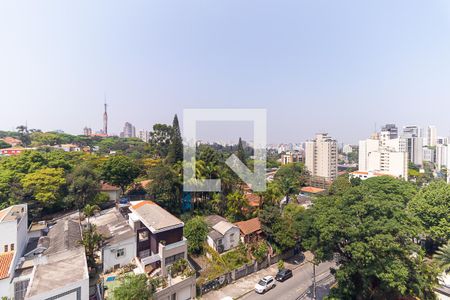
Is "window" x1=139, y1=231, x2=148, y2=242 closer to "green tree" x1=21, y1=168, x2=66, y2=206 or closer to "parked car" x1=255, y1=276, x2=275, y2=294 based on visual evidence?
"parked car" x1=255, y1=276, x2=275, y2=294

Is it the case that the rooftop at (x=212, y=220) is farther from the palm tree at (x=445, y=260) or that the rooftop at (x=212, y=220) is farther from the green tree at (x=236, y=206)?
the palm tree at (x=445, y=260)

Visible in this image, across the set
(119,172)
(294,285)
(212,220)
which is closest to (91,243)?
(212,220)

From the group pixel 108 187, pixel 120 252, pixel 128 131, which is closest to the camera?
pixel 120 252

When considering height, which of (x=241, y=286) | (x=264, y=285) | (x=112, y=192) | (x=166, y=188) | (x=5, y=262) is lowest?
(x=241, y=286)

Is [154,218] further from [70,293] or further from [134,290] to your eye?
[70,293]

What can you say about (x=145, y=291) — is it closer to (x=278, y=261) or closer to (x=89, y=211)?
(x=89, y=211)

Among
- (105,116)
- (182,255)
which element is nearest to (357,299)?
(182,255)

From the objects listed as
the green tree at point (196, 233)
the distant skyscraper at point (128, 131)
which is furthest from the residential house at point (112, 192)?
the distant skyscraper at point (128, 131)

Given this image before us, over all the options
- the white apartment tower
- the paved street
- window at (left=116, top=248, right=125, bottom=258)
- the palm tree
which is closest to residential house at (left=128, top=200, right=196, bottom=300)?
window at (left=116, top=248, right=125, bottom=258)
